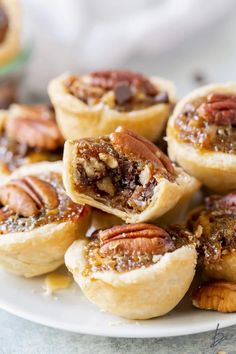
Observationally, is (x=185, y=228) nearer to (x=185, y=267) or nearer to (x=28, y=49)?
(x=185, y=267)

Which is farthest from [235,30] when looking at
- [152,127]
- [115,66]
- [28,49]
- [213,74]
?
[152,127]

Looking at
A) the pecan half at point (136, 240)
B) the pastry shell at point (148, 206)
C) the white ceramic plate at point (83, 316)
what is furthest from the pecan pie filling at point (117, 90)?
the white ceramic plate at point (83, 316)

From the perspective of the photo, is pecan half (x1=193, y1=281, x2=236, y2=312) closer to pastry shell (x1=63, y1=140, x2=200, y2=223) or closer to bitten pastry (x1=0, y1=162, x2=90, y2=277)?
pastry shell (x1=63, y1=140, x2=200, y2=223)

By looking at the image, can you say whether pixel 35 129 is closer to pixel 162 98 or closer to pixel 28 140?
pixel 28 140

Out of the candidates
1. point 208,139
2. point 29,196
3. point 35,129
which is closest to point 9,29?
point 35,129

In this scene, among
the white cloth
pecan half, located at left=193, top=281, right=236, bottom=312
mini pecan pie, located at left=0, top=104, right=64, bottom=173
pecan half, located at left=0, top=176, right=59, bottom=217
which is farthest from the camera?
the white cloth

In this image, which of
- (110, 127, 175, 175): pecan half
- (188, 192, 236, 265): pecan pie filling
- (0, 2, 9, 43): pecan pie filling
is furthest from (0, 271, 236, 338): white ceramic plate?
(0, 2, 9, 43): pecan pie filling

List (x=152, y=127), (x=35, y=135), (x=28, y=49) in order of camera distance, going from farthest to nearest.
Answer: (x=28, y=49) → (x=35, y=135) → (x=152, y=127)

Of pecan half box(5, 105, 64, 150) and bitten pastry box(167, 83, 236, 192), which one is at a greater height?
bitten pastry box(167, 83, 236, 192)
